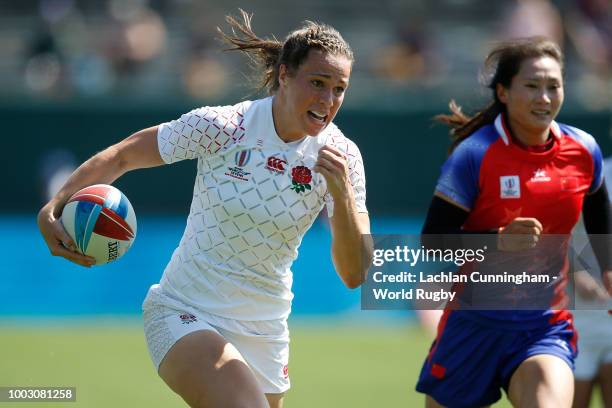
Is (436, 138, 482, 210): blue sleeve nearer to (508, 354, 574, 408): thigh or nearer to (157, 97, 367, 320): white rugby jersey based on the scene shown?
(157, 97, 367, 320): white rugby jersey

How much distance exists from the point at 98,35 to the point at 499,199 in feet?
45.0

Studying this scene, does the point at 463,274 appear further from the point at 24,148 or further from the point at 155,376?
the point at 24,148

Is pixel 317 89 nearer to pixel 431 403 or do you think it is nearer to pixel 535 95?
pixel 535 95

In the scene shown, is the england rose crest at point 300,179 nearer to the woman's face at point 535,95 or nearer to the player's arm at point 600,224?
the woman's face at point 535,95

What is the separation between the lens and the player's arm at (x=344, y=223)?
4777 millimetres

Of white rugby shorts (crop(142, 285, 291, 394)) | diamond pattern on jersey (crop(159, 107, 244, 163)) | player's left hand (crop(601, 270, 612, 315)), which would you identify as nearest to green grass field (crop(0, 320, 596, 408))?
white rugby shorts (crop(142, 285, 291, 394))

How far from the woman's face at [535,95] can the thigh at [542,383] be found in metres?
1.21

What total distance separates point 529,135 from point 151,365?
576cm

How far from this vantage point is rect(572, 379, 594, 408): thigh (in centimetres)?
588

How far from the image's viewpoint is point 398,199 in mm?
16875

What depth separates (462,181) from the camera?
216 inches

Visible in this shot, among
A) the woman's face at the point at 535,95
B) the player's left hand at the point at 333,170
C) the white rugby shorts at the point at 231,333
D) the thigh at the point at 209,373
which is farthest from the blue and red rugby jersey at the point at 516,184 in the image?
Result: the thigh at the point at 209,373

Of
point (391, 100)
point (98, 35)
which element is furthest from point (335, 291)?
point (98, 35)

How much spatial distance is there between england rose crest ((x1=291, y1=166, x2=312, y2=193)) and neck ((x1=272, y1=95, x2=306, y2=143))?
0.17 meters
